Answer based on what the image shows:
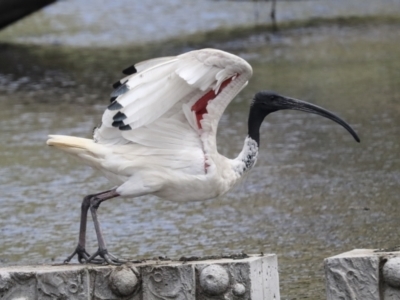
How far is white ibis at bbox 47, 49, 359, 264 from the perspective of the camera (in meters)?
6.28

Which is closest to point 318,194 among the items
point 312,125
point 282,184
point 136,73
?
point 282,184

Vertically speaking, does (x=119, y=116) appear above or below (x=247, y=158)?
above

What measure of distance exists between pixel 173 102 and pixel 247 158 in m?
0.75

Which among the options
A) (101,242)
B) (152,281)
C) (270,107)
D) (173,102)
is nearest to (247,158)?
(270,107)

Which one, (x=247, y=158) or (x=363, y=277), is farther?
(x=247, y=158)

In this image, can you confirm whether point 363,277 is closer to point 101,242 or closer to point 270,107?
point 101,242

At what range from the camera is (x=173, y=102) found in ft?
21.1

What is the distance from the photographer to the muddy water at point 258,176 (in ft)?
27.8

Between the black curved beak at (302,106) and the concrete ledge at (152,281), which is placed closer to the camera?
the concrete ledge at (152,281)

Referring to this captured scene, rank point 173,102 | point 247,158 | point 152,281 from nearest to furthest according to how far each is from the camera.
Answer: point 152,281 → point 173,102 → point 247,158

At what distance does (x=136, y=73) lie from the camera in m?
6.39

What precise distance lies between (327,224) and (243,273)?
3.35m

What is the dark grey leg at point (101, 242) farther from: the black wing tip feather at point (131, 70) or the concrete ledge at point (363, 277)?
the concrete ledge at point (363, 277)

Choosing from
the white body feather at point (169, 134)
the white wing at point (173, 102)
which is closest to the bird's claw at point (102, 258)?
the white body feather at point (169, 134)
